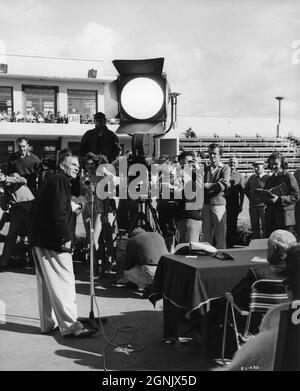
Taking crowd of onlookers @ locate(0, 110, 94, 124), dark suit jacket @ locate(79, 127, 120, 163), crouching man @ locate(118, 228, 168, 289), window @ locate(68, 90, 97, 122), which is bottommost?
crouching man @ locate(118, 228, 168, 289)

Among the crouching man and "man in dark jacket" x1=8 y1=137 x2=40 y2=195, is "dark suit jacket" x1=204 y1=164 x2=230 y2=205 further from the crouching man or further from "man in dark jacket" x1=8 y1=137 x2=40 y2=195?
"man in dark jacket" x1=8 y1=137 x2=40 y2=195

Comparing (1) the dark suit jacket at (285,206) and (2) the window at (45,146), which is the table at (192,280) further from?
(2) the window at (45,146)

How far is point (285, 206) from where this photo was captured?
23.8 ft

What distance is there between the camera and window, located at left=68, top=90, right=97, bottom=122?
3231cm

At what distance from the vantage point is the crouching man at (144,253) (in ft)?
18.2

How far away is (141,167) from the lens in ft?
16.4

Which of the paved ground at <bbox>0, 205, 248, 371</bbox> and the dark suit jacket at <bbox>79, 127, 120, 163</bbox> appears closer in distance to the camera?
the paved ground at <bbox>0, 205, 248, 371</bbox>

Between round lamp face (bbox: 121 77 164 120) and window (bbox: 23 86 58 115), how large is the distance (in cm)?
2787

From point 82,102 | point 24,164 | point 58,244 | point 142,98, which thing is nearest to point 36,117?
point 82,102

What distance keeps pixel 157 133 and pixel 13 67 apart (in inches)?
1122

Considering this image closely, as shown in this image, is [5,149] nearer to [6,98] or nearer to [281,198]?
[6,98]

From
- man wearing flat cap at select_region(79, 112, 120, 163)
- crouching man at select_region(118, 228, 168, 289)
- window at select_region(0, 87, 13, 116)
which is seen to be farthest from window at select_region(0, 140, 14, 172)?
crouching man at select_region(118, 228, 168, 289)

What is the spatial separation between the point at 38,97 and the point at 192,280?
29485 mm
